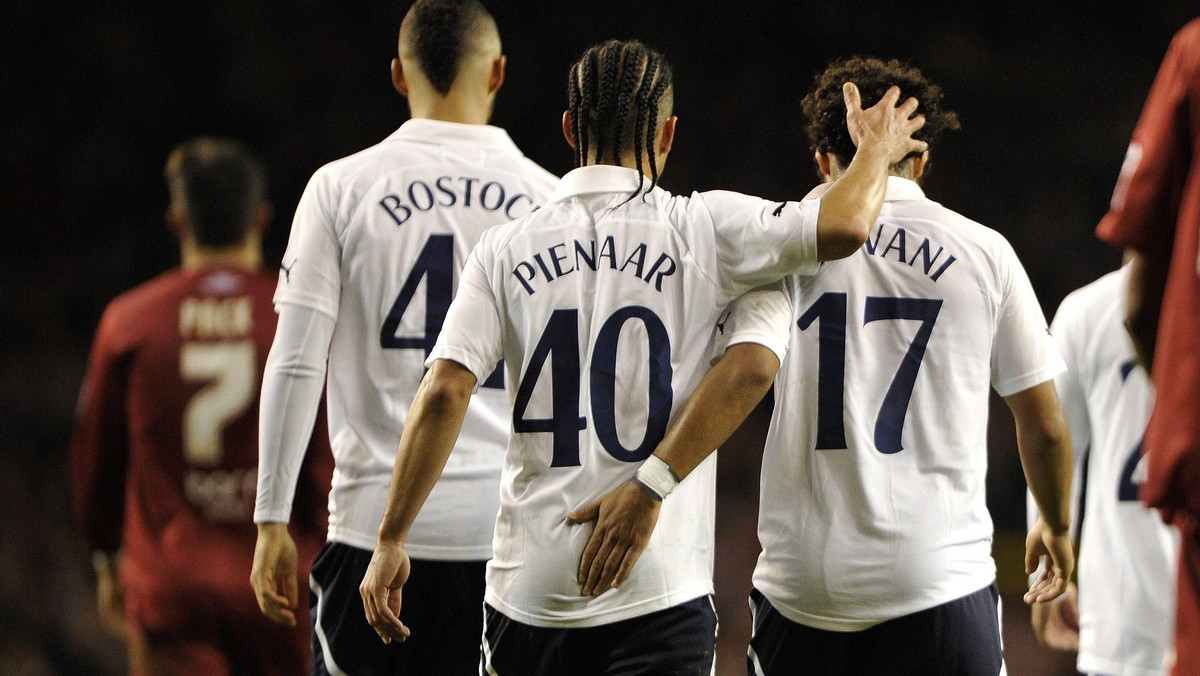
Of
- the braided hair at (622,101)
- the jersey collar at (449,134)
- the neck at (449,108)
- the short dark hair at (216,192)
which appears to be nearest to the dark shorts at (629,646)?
the braided hair at (622,101)

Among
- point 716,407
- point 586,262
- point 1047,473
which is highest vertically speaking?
point 586,262

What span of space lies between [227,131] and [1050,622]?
Answer: 8034 mm

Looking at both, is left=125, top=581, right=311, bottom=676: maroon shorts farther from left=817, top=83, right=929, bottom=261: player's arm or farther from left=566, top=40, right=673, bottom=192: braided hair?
left=817, top=83, right=929, bottom=261: player's arm

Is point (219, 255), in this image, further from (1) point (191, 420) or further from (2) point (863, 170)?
(2) point (863, 170)

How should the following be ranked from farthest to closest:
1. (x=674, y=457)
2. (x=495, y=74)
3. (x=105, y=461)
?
(x=105, y=461), (x=495, y=74), (x=674, y=457)

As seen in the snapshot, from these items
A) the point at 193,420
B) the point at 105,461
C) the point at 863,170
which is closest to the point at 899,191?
the point at 863,170

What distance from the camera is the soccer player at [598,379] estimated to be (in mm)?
2393

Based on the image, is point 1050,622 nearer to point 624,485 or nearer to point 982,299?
point 982,299

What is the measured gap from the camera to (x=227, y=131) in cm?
1013

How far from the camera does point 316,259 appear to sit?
305 cm

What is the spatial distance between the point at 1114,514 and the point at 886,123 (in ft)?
5.08

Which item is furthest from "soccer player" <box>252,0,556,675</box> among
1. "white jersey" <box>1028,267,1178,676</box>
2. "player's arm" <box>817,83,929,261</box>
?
"white jersey" <box>1028,267,1178,676</box>

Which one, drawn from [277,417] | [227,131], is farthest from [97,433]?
[227,131]

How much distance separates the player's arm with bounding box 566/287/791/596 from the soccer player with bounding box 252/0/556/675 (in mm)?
700
